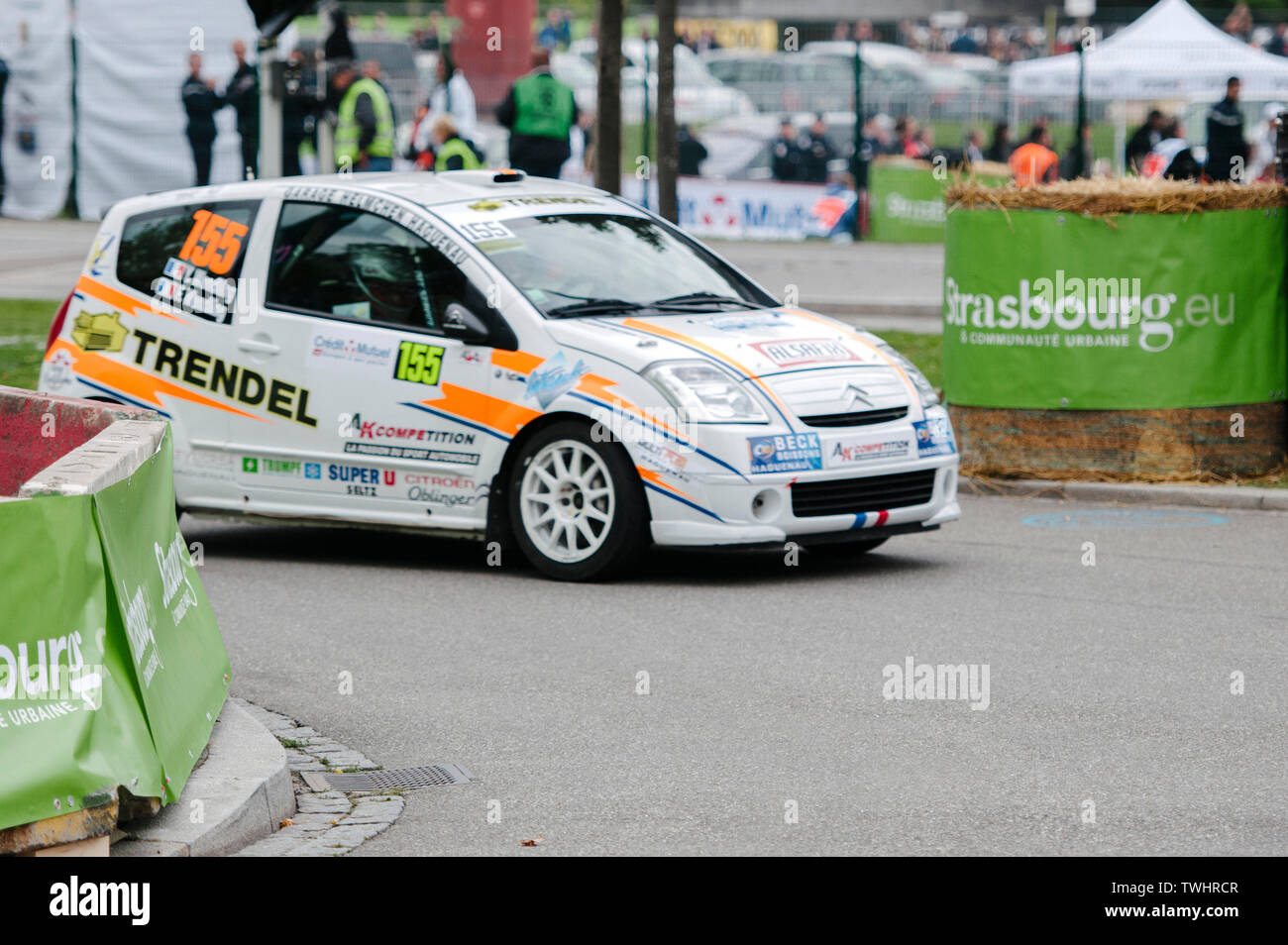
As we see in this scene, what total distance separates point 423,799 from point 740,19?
4756 cm

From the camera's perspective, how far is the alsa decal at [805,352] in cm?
933

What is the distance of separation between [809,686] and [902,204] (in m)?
20.9

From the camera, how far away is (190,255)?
10.5 meters

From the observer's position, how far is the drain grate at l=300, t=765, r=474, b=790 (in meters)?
6.25

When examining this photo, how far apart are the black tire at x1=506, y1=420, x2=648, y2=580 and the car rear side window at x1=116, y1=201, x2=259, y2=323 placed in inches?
72.8

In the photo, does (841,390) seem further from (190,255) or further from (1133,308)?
(190,255)

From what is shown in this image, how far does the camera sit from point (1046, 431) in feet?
39.2

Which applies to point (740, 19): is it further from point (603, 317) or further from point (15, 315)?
point (603, 317)

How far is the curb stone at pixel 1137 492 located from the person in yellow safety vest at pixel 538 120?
831 centimetres

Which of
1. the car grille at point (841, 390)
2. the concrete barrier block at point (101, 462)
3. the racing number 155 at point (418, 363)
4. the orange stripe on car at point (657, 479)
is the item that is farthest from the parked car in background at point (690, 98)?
the concrete barrier block at point (101, 462)

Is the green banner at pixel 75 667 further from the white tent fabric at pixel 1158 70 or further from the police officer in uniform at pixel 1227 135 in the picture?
the white tent fabric at pixel 1158 70

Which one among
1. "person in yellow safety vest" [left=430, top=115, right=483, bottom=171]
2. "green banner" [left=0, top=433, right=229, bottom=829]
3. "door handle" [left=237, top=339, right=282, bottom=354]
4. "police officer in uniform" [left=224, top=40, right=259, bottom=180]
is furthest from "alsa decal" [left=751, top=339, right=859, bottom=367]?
"police officer in uniform" [left=224, top=40, right=259, bottom=180]

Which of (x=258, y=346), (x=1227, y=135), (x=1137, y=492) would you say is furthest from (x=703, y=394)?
(x=1227, y=135)
